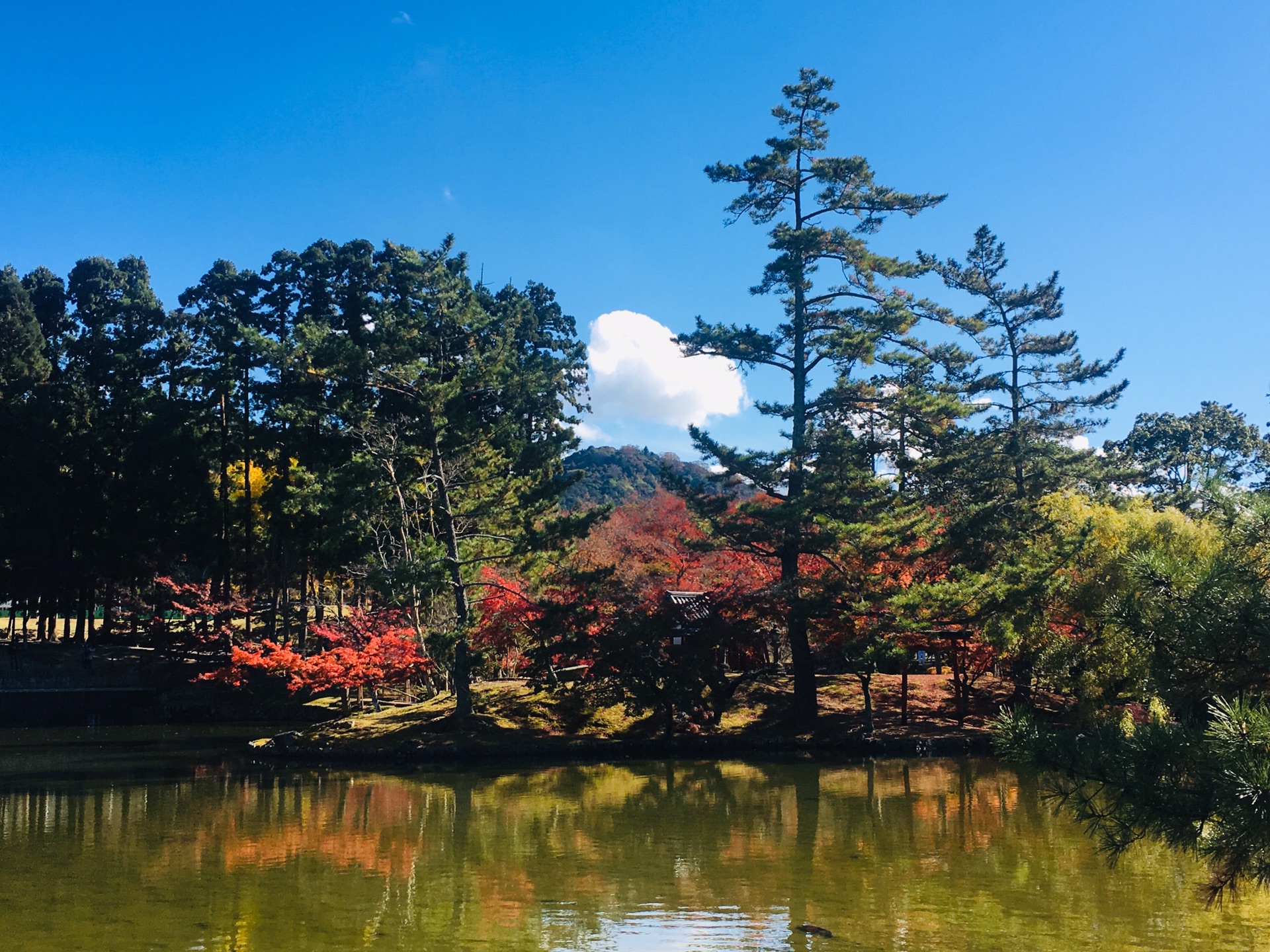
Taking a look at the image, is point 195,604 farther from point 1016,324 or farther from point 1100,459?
point 1100,459

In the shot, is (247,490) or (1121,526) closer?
(1121,526)

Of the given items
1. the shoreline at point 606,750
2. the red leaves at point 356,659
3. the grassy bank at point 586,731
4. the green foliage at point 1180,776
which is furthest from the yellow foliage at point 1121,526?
the red leaves at point 356,659

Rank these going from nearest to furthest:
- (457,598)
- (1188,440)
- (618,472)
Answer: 1. (457,598)
2. (1188,440)
3. (618,472)

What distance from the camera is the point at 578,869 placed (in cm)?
934

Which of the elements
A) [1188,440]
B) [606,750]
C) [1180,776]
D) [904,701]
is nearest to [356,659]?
[606,750]

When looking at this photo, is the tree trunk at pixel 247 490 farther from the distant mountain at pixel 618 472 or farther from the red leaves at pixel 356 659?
the distant mountain at pixel 618 472

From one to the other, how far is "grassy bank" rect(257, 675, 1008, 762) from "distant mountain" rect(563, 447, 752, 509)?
35054 mm

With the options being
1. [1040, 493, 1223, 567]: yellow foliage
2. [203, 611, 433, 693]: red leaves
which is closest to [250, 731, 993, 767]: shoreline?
[203, 611, 433, 693]: red leaves

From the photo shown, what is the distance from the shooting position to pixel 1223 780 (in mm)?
3764

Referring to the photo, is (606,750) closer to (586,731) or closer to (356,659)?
(586,731)

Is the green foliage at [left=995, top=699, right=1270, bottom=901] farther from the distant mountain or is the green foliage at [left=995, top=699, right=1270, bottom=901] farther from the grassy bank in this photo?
the distant mountain

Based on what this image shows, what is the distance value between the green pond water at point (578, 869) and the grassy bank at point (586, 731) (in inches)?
99.7

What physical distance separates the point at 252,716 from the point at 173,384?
34.1ft

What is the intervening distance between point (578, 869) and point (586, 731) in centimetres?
946
